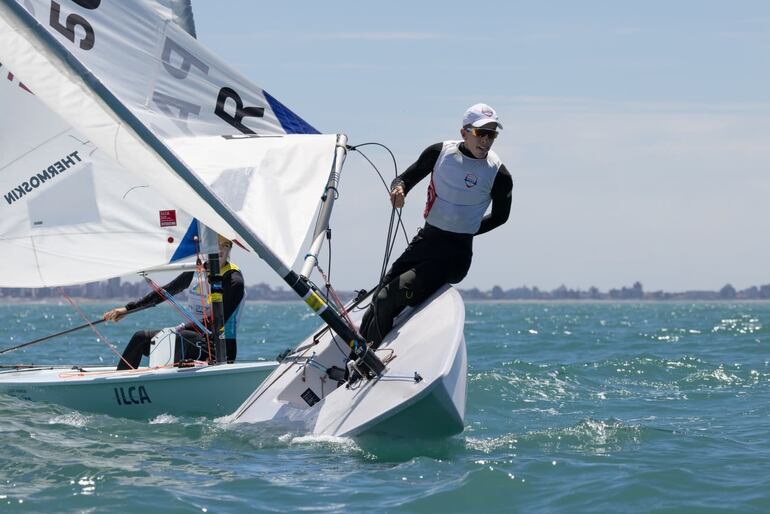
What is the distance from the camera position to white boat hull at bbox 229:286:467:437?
5.85 metres

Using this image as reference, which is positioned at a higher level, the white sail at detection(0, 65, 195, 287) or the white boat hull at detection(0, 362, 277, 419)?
the white sail at detection(0, 65, 195, 287)

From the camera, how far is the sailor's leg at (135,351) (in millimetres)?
9000

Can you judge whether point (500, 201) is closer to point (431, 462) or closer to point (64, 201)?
point (431, 462)

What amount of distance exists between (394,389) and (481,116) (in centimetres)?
165

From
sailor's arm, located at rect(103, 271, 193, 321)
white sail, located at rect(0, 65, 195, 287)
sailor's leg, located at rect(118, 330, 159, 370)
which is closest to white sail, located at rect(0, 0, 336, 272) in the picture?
white sail, located at rect(0, 65, 195, 287)

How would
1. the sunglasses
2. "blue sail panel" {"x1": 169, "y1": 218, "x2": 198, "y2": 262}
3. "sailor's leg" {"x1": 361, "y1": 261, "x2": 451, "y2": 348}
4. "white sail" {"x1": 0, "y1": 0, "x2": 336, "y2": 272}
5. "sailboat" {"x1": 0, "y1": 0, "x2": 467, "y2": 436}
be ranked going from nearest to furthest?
"sailboat" {"x1": 0, "y1": 0, "x2": 467, "y2": 436}, "white sail" {"x1": 0, "y1": 0, "x2": 336, "y2": 272}, the sunglasses, "sailor's leg" {"x1": 361, "y1": 261, "x2": 451, "y2": 348}, "blue sail panel" {"x1": 169, "y1": 218, "x2": 198, "y2": 262}

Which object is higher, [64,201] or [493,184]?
[64,201]

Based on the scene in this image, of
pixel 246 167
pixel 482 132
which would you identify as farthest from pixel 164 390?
pixel 482 132

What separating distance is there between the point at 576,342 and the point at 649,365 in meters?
5.54

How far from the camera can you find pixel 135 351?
9.02 metres

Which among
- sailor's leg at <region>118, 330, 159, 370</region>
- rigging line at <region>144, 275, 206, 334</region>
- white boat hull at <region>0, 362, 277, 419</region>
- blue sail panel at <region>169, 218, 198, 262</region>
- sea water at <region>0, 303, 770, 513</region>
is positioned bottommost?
sea water at <region>0, 303, 770, 513</region>

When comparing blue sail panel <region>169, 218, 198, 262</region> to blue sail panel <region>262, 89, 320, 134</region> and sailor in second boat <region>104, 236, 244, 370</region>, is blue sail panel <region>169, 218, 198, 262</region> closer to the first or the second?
sailor in second boat <region>104, 236, 244, 370</region>

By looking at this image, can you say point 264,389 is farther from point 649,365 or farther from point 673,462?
point 649,365

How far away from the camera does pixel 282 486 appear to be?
5398mm
